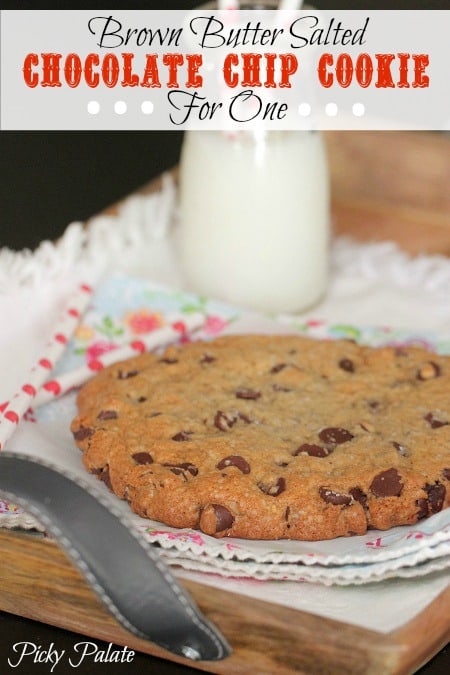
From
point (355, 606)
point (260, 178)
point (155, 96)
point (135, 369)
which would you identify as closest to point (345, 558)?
point (355, 606)

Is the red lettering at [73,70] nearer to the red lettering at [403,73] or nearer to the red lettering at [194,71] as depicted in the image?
the red lettering at [194,71]

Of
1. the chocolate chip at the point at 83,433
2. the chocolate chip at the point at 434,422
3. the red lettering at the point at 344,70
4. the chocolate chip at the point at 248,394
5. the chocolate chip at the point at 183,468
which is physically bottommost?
the chocolate chip at the point at 83,433

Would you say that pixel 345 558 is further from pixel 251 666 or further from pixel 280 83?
pixel 280 83

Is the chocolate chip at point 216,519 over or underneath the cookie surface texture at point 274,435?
underneath

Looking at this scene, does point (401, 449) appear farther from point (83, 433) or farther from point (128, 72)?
point (128, 72)

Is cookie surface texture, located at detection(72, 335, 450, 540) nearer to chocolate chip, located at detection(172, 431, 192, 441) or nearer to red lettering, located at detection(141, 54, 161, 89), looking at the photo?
chocolate chip, located at detection(172, 431, 192, 441)

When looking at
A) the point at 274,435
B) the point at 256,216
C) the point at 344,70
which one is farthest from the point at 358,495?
the point at 344,70

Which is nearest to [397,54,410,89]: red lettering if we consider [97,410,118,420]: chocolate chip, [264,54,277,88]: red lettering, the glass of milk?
the glass of milk

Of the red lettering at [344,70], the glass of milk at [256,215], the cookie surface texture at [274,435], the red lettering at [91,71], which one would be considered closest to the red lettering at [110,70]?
the red lettering at [91,71]
